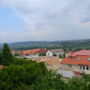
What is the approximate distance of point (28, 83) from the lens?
16.2 m

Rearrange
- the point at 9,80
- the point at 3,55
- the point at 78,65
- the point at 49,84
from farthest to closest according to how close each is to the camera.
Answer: the point at 3,55, the point at 78,65, the point at 9,80, the point at 49,84

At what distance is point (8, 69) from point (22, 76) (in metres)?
1.63

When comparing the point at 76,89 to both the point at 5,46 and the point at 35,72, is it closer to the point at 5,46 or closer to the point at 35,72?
the point at 35,72

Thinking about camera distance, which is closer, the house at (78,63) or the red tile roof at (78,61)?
the house at (78,63)

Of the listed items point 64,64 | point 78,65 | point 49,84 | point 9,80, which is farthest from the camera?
point 64,64

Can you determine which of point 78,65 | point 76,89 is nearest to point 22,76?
point 76,89

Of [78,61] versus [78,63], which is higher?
[78,61]

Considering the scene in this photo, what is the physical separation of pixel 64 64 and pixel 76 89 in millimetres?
20205

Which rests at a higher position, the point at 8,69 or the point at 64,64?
the point at 8,69

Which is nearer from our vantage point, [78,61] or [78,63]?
[78,63]

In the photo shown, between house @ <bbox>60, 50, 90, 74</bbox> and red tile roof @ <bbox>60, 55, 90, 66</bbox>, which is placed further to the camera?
red tile roof @ <bbox>60, 55, 90, 66</bbox>

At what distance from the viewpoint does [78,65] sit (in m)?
28.0

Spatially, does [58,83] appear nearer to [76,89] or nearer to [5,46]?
[76,89]

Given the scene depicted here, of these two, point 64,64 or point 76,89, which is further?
point 64,64
